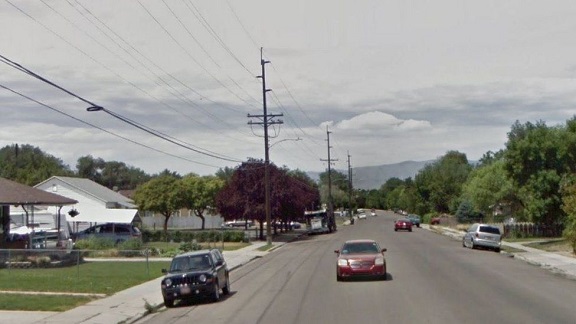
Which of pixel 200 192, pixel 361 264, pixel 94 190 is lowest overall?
pixel 361 264

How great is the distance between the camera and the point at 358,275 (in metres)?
30.7

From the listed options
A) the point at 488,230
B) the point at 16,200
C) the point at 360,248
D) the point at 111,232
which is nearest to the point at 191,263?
the point at 360,248

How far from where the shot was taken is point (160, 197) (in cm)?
9888

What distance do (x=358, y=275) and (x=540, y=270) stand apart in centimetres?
1038

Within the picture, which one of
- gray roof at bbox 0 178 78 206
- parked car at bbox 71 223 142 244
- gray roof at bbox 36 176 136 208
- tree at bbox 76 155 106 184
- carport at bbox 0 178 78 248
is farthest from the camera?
tree at bbox 76 155 106 184

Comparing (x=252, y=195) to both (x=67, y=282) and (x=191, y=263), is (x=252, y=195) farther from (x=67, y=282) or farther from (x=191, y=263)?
(x=191, y=263)

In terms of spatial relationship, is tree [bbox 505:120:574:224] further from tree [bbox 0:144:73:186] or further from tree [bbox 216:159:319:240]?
tree [bbox 0:144:73:186]

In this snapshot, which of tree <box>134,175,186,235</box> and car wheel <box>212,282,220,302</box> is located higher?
tree <box>134,175,186,235</box>

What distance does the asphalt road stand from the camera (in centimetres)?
2003

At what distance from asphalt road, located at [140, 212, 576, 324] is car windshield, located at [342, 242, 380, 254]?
1.20 meters

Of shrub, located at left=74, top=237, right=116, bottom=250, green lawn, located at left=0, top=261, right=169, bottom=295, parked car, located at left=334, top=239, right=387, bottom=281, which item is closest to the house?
shrub, located at left=74, top=237, right=116, bottom=250

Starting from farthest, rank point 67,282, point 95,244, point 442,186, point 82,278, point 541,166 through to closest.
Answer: point 442,186 < point 541,166 < point 95,244 < point 82,278 < point 67,282

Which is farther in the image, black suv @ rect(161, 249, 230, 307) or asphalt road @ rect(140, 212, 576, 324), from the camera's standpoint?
black suv @ rect(161, 249, 230, 307)

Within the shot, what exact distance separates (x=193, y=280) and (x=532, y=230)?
160 feet
